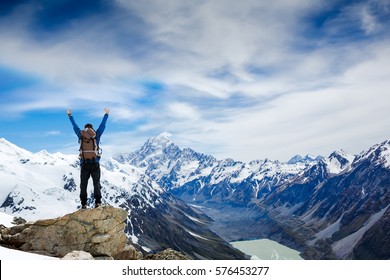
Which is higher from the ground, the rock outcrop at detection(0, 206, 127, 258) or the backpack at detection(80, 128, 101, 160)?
the backpack at detection(80, 128, 101, 160)

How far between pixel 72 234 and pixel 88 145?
5858 mm

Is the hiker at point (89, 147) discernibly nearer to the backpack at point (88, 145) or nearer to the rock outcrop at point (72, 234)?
the backpack at point (88, 145)

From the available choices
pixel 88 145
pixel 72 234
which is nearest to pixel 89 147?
pixel 88 145

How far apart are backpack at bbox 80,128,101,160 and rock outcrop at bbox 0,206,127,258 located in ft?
14.5

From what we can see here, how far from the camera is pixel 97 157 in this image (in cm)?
2173

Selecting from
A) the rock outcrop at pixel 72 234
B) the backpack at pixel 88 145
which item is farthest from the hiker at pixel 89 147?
the rock outcrop at pixel 72 234

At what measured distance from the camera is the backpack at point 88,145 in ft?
69.4

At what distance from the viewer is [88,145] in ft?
70.0

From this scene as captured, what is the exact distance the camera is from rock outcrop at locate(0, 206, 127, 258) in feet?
75.3

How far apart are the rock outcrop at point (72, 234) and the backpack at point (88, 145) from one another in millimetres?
4431

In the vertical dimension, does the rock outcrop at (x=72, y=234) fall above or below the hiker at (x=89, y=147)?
below

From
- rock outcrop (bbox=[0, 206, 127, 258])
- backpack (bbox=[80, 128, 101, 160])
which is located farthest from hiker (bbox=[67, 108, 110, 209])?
rock outcrop (bbox=[0, 206, 127, 258])

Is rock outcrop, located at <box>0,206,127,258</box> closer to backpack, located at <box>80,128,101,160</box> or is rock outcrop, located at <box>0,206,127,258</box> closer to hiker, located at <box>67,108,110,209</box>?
hiker, located at <box>67,108,110,209</box>

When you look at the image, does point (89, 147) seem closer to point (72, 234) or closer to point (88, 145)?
point (88, 145)
